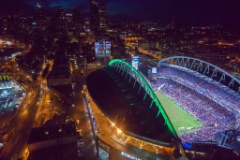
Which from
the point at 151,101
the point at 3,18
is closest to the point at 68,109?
the point at 151,101

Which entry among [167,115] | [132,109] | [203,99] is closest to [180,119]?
[203,99]

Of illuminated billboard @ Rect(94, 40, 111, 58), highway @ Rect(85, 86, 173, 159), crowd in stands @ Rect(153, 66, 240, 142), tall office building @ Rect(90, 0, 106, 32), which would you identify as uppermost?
tall office building @ Rect(90, 0, 106, 32)

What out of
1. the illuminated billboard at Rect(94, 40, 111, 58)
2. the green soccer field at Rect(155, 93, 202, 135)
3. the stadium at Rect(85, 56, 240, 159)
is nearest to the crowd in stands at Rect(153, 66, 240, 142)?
the stadium at Rect(85, 56, 240, 159)

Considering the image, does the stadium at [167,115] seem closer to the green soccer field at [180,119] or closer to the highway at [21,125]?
the green soccer field at [180,119]

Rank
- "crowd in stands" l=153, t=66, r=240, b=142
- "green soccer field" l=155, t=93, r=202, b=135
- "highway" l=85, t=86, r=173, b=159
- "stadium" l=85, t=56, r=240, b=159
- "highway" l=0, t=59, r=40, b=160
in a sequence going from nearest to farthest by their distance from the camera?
1. "highway" l=85, t=86, r=173, b=159
2. "stadium" l=85, t=56, r=240, b=159
3. "highway" l=0, t=59, r=40, b=160
4. "crowd in stands" l=153, t=66, r=240, b=142
5. "green soccer field" l=155, t=93, r=202, b=135

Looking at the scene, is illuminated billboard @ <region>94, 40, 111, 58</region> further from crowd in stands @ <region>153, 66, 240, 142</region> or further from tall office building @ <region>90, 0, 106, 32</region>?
tall office building @ <region>90, 0, 106, 32</region>

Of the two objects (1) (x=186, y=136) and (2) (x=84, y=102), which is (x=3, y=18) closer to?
(2) (x=84, y=102)

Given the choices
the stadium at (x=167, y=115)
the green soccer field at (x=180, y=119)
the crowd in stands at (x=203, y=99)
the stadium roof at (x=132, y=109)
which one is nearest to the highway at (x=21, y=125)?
the stadium at (x=167, y=115)
